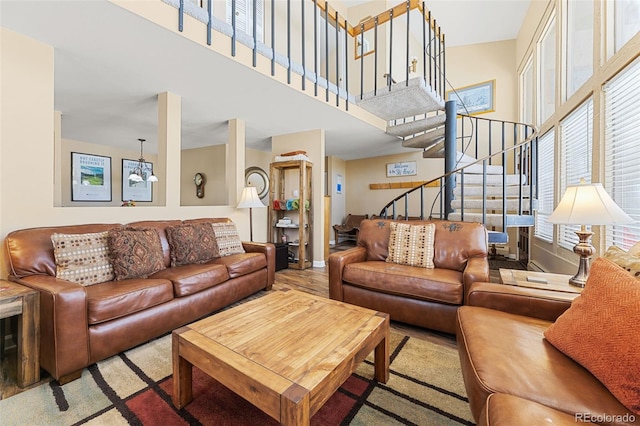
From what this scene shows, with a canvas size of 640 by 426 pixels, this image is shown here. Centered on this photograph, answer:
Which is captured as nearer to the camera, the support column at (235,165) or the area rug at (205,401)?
the area rug at (205,401)

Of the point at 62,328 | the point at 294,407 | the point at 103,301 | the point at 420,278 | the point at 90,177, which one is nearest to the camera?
the point at 294,407

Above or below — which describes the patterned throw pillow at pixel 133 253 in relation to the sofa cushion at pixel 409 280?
above

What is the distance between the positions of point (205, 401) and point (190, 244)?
1.53 m

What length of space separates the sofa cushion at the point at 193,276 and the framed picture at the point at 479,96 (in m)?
5.30

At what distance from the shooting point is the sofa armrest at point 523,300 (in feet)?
4.44

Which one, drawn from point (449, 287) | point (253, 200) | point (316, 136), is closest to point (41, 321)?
point (253, 200)

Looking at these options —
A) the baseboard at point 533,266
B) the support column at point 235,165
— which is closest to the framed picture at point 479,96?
the baseboard at point 533,266

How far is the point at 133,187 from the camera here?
590cm

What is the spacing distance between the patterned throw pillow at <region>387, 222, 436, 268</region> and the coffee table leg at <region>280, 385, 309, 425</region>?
1792 millimetres

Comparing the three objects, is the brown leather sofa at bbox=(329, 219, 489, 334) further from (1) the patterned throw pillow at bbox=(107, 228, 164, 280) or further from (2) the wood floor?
(1) the patterned throw pillow at bbox=(107, 228, 164, 280)

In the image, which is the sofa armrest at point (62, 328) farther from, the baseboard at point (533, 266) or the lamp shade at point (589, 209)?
the baseboard at point (533, 266)

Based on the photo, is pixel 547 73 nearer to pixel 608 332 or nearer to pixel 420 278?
pixel 420 278

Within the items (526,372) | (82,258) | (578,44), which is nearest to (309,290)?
(82,258)

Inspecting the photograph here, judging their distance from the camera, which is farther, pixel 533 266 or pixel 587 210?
pixel 533 266
